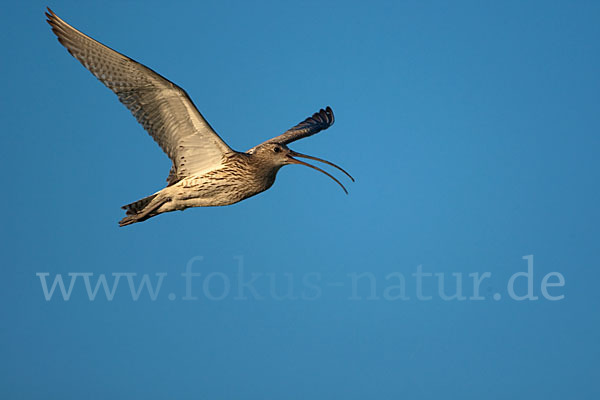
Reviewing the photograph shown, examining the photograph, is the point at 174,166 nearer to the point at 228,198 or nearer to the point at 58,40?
the point at 228,198

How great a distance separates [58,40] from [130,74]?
1176 millimetres

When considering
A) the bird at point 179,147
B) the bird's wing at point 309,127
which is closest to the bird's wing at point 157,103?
the bird at point 179,147

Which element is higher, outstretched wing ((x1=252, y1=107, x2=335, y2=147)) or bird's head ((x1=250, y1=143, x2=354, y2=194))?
outstretched wing ((x1=252, y1=107, x2=335, y2=147))

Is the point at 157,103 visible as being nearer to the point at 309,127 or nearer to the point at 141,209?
the point at 141,209

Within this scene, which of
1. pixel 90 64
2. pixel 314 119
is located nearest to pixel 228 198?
pixel 90 64

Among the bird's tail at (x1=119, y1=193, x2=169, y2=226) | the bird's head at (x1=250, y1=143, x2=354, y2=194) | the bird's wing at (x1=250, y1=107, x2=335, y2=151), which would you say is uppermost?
the bird's wing at (x1=250, y1=107, x2=335, y2=151)

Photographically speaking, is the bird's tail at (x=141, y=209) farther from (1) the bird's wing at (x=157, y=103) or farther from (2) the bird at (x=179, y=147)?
(1) the bird's wing at (x=157, y=103)

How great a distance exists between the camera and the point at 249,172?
42.5 feet

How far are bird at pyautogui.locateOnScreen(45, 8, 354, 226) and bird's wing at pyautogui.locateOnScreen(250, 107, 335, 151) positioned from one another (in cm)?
206

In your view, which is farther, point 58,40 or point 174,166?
point 174,166

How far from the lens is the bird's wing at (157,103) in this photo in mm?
12125

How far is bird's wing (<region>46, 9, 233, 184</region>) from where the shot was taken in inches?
477

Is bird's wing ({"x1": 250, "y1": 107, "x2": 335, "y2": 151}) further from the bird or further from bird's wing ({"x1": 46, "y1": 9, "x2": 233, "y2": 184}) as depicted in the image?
bird's wing ({"x1": 46, "y1": 9, "x2": 233, "y2": 184})

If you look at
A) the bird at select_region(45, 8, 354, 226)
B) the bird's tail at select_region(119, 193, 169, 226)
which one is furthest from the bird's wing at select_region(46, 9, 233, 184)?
the bird's tail at select_region(119, 193, 169, 226)
